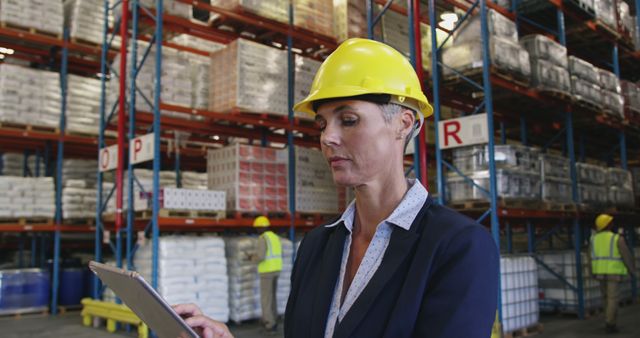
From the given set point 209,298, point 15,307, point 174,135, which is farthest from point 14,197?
point 209,298

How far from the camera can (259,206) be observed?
10000 mm

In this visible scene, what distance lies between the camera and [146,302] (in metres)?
1.32

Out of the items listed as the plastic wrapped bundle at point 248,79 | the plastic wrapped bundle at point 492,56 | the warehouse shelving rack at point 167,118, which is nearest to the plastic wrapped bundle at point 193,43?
the warehouse shelving rack at point 167,118

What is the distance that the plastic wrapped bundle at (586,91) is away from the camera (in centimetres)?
1043

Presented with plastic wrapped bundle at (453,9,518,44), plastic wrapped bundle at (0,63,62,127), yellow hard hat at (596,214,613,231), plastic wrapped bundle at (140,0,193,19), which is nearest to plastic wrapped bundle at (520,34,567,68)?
plastic wrapped bundle at (453,9,518,44)

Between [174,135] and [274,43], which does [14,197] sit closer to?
[174,135]

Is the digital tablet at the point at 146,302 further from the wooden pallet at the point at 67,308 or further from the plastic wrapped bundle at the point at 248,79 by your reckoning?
the wooden pallet at the point at 67,308

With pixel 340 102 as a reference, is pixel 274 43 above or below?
above

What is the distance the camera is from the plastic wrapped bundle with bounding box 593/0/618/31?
11.6 metres

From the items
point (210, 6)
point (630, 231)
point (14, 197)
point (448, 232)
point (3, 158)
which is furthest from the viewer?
point (630, 231)

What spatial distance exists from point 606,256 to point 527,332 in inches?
67.3

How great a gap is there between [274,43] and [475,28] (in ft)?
13.7

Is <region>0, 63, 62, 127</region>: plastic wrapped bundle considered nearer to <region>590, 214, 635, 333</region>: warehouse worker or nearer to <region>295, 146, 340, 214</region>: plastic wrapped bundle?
<region>295, 146, 340, 214</region>: plastic wrapped bundle

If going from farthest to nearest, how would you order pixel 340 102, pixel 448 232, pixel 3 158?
pixel 3 158 → pixel 340 102 → pixel 448 232
